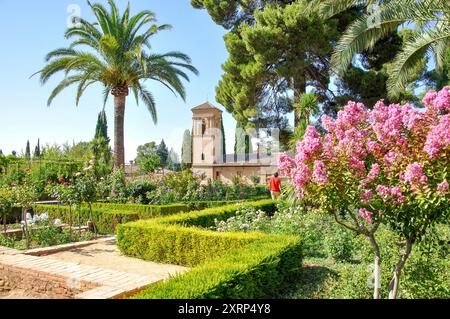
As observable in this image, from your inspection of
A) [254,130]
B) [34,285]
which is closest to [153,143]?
[254,130]

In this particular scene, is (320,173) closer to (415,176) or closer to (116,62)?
(415,176)

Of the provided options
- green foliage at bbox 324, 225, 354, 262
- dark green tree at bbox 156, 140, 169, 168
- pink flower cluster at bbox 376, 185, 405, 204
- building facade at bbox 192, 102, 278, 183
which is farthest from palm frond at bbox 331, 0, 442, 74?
dark green tree at bbox 156, 140, 169, 168

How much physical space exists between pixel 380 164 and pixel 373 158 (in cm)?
11

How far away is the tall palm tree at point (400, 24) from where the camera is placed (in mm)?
8922

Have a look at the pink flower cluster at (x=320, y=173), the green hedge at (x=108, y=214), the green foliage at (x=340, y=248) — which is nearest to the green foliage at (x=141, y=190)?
the green hedge at (x=108, y=214)

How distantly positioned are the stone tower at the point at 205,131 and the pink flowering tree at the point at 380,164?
21.7 m

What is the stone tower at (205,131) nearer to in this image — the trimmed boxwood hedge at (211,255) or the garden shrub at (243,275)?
the trimmed boxwood hedge at (211,255)

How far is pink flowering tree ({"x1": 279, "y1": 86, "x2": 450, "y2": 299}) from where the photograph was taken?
10.5 ft

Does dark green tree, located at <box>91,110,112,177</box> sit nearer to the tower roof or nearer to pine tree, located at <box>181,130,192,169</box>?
the tower roof

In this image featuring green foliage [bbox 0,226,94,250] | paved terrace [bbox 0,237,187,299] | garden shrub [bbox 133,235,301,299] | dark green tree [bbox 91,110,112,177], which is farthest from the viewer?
dark green tree [bbox 91,110,112,177]

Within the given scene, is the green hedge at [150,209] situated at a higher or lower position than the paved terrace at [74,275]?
higher

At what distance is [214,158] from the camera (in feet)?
95.6

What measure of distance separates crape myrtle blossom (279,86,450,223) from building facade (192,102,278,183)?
21204mm

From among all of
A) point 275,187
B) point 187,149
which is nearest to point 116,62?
point 275,187
